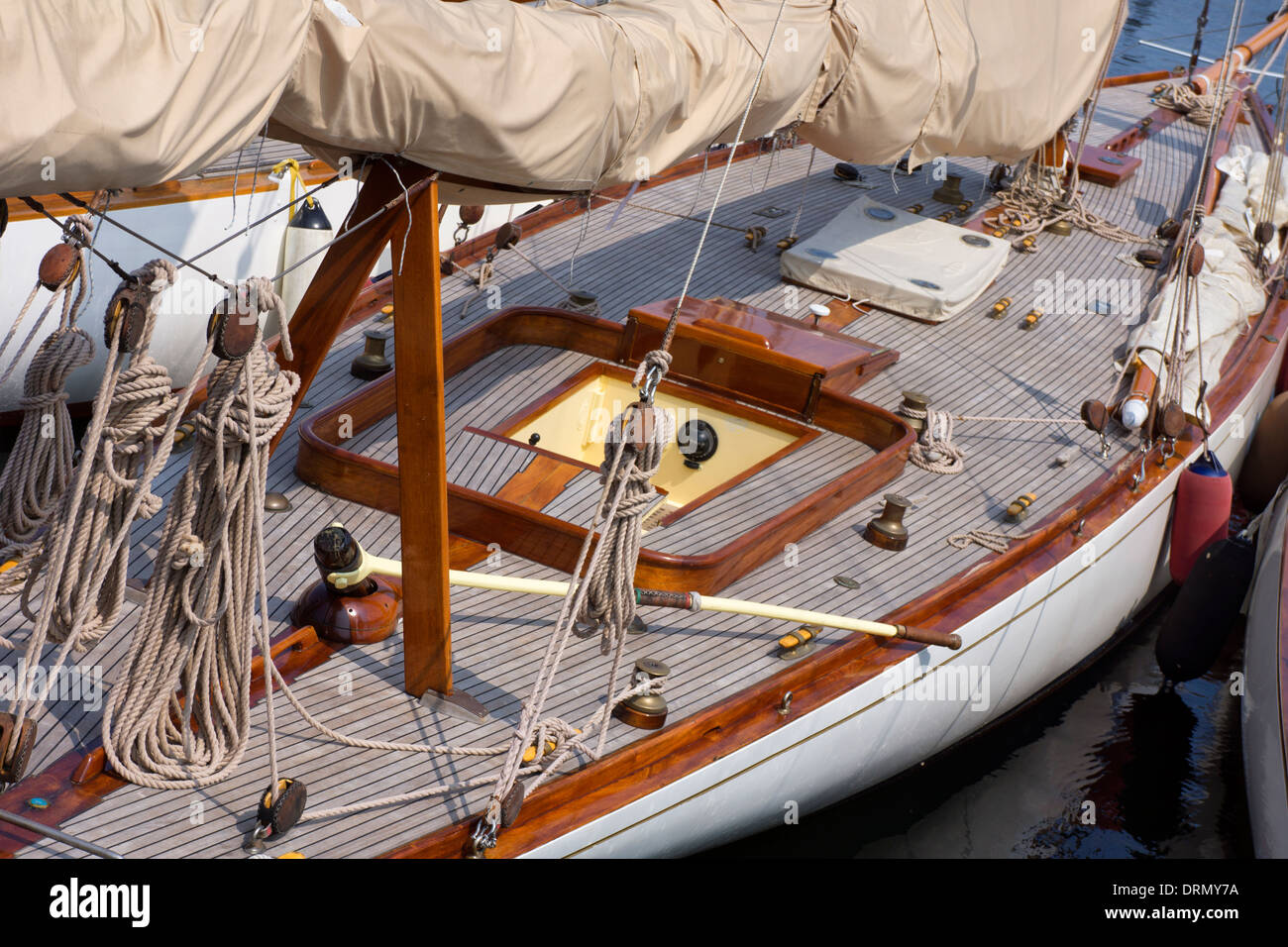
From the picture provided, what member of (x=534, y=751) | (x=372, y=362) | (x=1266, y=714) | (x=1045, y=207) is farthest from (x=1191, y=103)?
(x=534, y=751)

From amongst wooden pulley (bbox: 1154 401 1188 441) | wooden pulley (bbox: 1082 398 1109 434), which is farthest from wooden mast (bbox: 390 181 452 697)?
wooden pulley (bbox: 1154 401 1188 441)

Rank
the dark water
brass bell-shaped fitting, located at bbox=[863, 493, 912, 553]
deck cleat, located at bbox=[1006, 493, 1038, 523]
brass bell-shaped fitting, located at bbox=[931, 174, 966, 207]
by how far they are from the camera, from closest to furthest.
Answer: brass bell-shaped fitting, located at bbox=[863, 493, 912, 553] → deck cleat, located at bbox=[1006, 493, 1038, 523] → the dark water → brass bell-shaped fitting, located at bbox=[931, 174, 966, 207]

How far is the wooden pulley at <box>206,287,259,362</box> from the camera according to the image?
325 cm

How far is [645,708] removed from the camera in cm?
437

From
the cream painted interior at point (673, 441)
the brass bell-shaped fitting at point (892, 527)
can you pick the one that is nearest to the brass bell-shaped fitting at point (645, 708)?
the brass bell-shaped fitting at point (892, 527)

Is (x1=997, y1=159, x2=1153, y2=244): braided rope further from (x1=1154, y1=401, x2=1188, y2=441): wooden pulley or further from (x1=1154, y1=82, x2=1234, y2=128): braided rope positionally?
(x1=1154, y1=82, x2=1234, y2=128): braided rope

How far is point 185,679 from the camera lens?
12.2 ft

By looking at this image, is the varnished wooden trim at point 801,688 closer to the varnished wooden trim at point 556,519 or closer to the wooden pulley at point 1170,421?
the wooden pulley at point 1170,421

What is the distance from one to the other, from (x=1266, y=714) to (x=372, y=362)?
15.2 ft

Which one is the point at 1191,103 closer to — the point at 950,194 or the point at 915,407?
the point at 950,194

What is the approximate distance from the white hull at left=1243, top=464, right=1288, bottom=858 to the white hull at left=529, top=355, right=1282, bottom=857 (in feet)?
1.84

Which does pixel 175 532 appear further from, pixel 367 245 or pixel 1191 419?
pixel 1191 419

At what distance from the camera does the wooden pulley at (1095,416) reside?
246 inches
